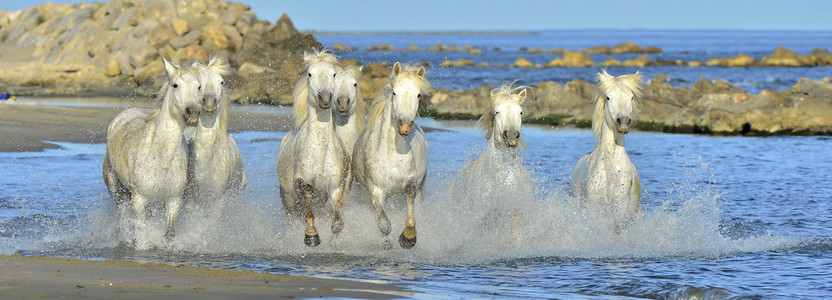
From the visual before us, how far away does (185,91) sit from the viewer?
8.02 metres

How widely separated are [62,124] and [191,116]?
42.5 feet

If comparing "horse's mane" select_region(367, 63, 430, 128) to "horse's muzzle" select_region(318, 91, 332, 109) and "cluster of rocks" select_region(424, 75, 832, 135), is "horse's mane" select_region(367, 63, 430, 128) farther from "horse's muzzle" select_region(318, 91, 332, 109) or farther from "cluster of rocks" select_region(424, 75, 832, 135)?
"cluster of rocks" select_region(424, 75, 832, 135)

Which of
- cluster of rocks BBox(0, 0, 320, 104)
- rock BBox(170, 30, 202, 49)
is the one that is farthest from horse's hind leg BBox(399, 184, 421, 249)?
rock BBox(170, 30, 202, 49)

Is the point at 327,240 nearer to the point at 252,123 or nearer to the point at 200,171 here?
the point at 200,171

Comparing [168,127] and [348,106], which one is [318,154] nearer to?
[348,106]

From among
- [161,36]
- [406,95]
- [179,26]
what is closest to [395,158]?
[406,95]

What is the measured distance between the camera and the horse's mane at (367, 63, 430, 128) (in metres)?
8.23

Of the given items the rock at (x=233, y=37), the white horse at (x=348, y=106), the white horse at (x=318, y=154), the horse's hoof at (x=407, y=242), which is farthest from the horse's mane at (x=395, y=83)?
the rock at (x=233, y=37)

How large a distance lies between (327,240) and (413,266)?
3.21ft

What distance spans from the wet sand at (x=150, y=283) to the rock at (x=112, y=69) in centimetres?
2740

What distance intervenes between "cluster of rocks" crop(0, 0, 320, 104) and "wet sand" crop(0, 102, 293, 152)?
448 centimetres

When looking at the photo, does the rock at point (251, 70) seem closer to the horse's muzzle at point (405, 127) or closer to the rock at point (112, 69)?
the rock at point (112, 69)

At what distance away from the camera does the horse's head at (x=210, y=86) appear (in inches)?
317

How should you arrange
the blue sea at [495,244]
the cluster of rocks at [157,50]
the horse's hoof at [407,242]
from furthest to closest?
the cluster of rocks at [157,50], the horse's hoof at [407,242], the blue sea at [495,244]
